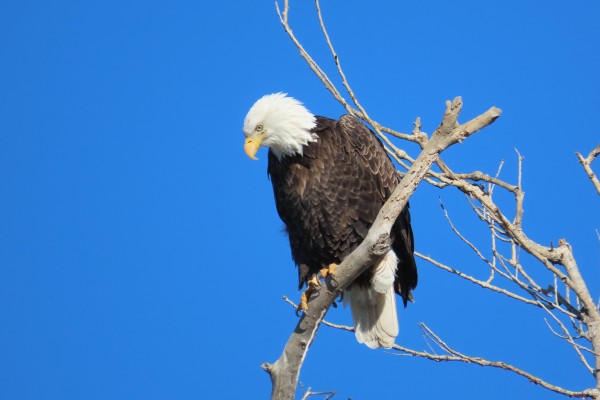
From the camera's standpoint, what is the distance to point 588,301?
12.2 feet

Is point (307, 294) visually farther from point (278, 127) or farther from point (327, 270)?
point (278, 127)

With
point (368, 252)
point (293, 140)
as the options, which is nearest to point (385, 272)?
point (293, 140)

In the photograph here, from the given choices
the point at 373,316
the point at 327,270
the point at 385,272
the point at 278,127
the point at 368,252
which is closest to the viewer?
the point at 368,252

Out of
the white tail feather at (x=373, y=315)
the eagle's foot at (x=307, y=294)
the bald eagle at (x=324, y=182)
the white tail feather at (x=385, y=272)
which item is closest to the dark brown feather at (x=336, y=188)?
the bald eagle at (x=324, y=182)

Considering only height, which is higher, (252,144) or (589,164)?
(252,144)

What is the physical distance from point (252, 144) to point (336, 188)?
56 cm

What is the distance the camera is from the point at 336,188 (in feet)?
14.4

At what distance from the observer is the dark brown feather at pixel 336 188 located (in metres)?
4.39

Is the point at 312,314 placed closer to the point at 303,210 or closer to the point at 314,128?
the point at 303,210

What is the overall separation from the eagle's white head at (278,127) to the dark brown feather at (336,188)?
53 mm

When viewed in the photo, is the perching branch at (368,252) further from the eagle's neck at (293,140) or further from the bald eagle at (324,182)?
the eagle's neck at (293,140)

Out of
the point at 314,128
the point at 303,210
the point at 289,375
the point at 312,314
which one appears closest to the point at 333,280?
the point at 312,314

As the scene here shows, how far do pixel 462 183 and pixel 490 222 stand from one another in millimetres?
241

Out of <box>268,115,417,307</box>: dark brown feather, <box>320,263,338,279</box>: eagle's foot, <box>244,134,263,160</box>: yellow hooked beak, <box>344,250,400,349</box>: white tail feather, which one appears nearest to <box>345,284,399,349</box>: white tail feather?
<box>344,250,400,349</box>: white tail feather
